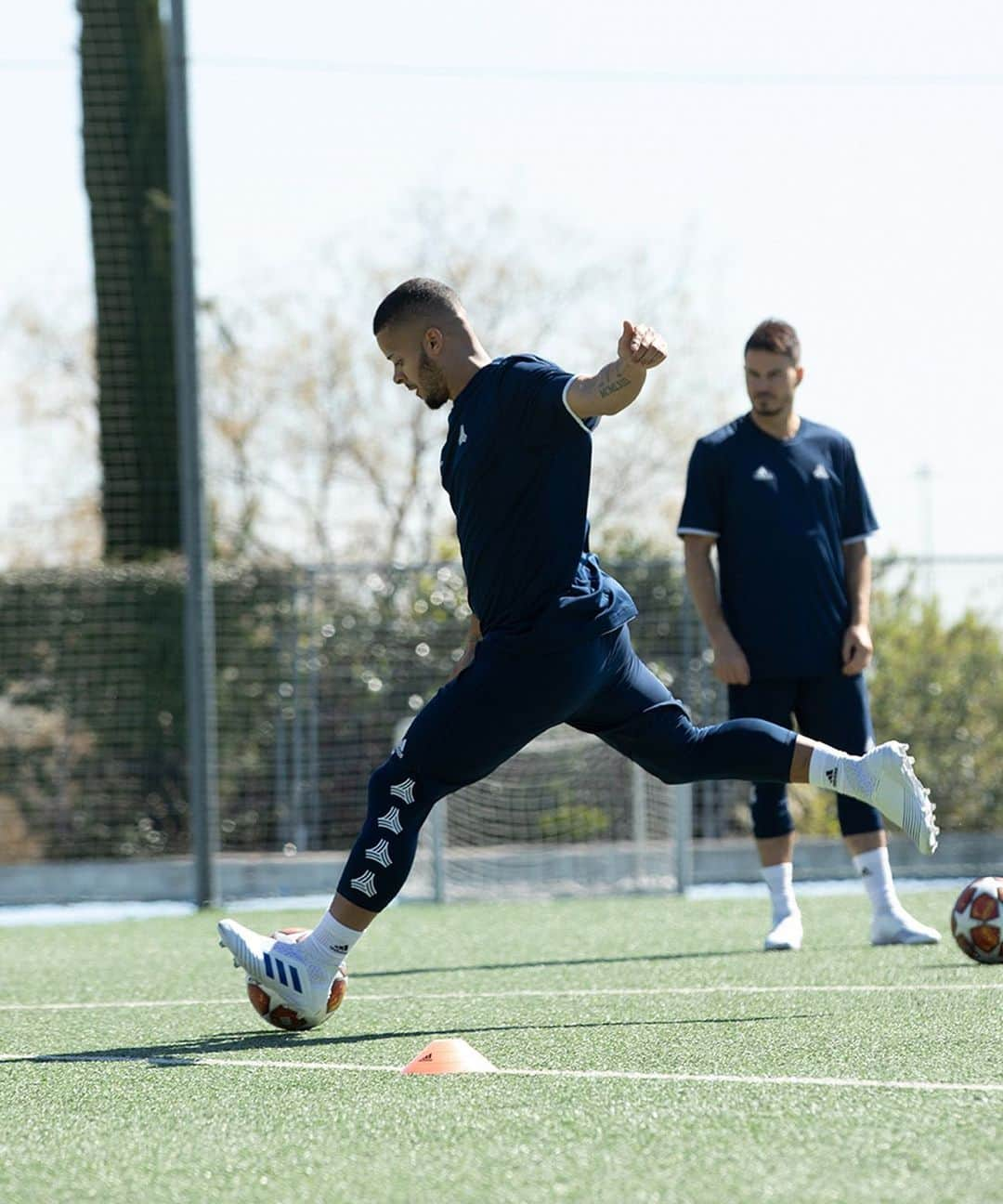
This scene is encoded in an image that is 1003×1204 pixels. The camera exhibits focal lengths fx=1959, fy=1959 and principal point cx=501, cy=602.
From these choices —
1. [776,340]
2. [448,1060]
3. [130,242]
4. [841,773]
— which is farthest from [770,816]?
[130,242]

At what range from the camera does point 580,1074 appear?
3959mm

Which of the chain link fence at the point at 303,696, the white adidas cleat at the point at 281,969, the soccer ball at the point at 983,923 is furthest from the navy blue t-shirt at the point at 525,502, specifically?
the chain link fence at the point at 303,696

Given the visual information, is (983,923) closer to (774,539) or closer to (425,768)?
(774,539)

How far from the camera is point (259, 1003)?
16.1ft

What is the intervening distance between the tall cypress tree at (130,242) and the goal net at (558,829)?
4419 millimetres

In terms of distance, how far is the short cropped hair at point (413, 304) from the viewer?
487 centimetres

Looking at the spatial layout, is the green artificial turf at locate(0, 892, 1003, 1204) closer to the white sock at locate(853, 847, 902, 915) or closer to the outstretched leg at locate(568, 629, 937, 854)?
the white sock at locate(853, 847, 902, 915)

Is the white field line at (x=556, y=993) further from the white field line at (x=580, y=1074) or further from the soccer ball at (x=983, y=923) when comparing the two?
the white field line at (x=580, y=1074)

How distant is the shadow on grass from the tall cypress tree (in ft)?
34.4

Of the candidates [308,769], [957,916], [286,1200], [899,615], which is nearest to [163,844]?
[308,769]

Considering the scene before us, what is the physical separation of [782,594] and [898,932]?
49.4 inches

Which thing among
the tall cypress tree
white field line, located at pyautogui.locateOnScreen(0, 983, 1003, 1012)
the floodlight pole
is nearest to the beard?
white field line, located at pyautogui.locateOnScreen(0, 983, 1003, 1012)

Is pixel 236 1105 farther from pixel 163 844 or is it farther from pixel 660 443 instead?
pixel 660 443

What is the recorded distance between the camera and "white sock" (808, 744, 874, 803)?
16.4ft
